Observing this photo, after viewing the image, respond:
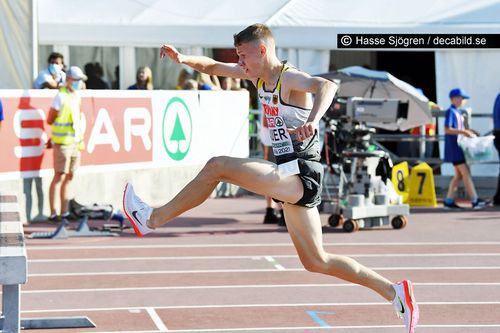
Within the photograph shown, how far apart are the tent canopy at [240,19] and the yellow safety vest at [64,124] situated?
25.7ft

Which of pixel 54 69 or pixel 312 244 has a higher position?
pixel 54 69

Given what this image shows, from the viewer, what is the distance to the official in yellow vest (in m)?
17.2

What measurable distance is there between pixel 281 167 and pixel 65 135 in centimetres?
951

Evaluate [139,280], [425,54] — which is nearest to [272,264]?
[139,280]

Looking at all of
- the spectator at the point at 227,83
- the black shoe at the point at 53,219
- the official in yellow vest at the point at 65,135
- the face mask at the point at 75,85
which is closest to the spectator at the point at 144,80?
the spectator at the point at 227,83

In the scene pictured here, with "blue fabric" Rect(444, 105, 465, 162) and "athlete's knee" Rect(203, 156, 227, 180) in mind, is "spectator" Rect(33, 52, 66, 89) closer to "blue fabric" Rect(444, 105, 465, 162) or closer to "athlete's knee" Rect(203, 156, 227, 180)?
"blue fabric" Rect(444, 105, 465, 162)

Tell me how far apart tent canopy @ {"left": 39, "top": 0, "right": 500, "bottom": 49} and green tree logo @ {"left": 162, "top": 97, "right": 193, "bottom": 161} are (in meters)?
3.96

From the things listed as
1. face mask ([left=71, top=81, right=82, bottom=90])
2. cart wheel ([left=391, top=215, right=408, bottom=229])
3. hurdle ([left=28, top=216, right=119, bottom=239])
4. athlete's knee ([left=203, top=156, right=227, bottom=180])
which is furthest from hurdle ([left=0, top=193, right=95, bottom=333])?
cart wheel ([left=391, top=215, right=408, bottom=229])

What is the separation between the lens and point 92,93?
18.6 metres

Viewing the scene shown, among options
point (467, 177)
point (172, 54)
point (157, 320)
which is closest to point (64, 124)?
point (467, 177)

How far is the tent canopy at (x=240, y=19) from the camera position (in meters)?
24.0

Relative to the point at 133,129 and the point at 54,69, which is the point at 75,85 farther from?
the point at 133,129

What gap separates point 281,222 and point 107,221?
98.6 inches

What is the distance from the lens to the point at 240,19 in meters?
24.8
